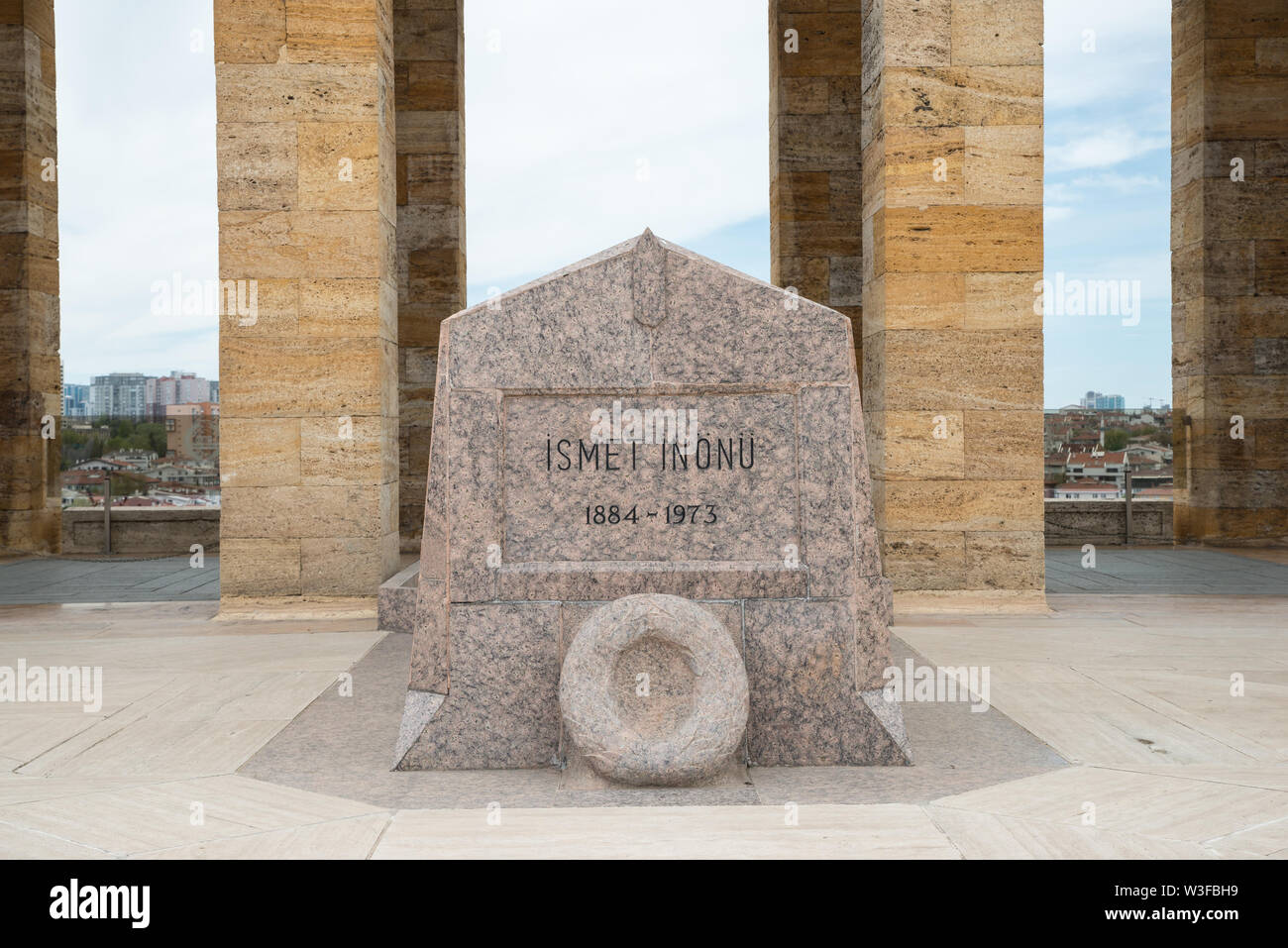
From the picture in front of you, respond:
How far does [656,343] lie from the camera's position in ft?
13.9

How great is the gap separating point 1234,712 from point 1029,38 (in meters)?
5.43

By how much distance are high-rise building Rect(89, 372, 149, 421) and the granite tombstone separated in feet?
40.1

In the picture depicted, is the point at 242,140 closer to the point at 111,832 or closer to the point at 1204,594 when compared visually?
the point at 111,832

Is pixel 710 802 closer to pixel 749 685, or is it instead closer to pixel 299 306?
pixel 749 685

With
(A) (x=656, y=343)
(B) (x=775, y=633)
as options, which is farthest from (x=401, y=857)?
(A) (x=656, y=343)

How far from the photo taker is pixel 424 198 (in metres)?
11.7

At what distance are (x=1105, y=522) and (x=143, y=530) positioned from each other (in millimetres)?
12605

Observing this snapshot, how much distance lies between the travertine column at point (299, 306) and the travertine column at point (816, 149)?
5.65m

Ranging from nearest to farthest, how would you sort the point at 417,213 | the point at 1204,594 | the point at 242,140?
the point at 242,140 < the point at 1204,594 < the point at 417,213

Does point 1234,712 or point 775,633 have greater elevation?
point 775,633

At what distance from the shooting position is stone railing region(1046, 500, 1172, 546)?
13062mm

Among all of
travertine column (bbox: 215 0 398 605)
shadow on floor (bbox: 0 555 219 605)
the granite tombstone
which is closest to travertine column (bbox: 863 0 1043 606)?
the granite tombstone

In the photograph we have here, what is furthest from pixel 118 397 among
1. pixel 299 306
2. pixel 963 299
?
pixel 963 299

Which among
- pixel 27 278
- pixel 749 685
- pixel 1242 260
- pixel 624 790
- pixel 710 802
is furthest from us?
pixel 1242 260
